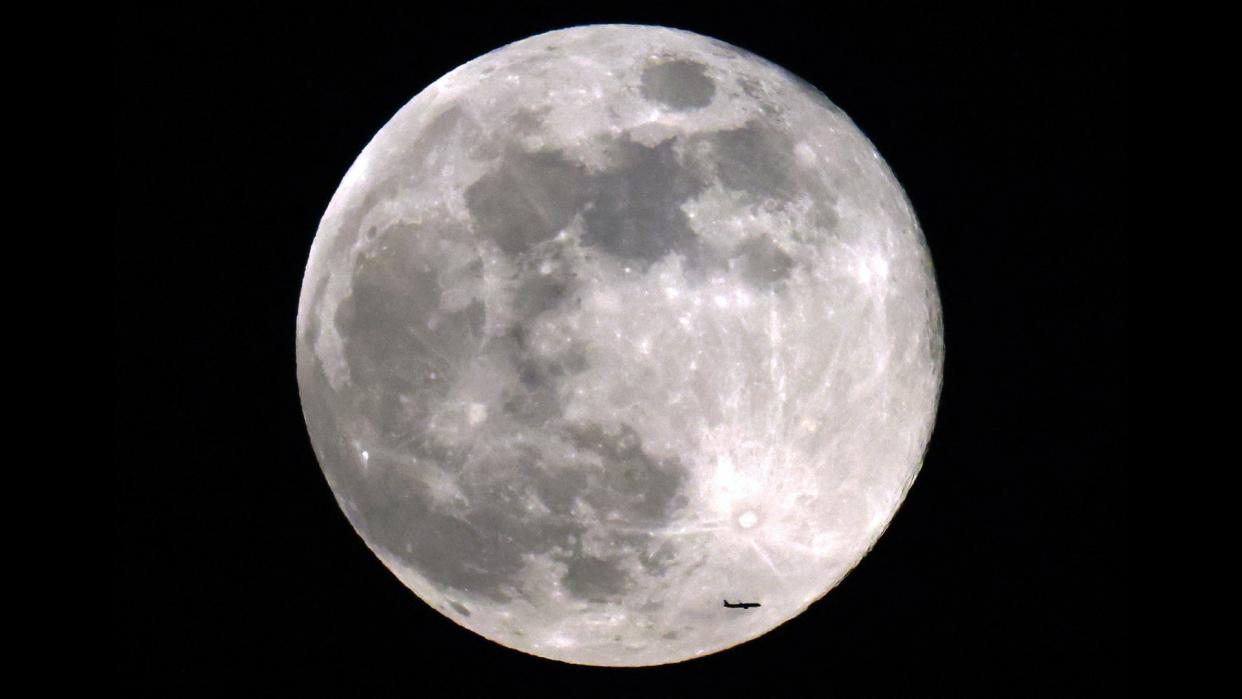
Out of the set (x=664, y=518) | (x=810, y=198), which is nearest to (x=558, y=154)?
(x=810, y=198)

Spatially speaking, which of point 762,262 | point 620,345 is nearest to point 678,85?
point 762,262

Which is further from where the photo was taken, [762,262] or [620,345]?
[762,262]

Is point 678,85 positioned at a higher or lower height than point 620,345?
higher

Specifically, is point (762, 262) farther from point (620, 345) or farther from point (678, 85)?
point (678, 85)

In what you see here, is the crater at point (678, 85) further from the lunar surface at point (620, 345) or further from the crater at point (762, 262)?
the crater at point (762, 262)

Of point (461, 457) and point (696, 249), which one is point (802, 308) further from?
point (461, 457)

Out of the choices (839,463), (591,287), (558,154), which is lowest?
(839,463)

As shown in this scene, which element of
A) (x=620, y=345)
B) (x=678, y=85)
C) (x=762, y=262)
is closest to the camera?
(x=620, y=345)
